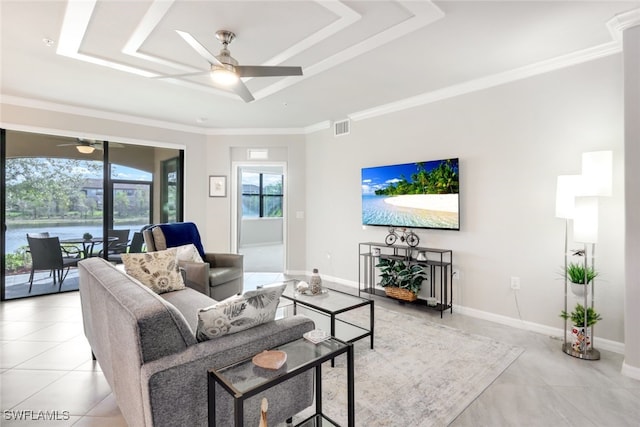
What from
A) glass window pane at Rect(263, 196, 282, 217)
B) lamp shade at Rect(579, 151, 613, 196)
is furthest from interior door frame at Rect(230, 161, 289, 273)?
lamp shade at Rect(579, 151, 613, 196)

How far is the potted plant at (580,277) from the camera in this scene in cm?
262

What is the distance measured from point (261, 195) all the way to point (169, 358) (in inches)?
328

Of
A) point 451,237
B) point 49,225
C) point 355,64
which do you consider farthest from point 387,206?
point 49,225

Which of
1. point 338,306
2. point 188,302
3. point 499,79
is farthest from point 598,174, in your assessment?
point 188,302

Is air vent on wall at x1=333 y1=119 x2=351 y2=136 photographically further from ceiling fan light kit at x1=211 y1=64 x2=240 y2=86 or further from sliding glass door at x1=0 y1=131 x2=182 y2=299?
sliding glass door at x1=0 y1=131 x2=182 y2=299

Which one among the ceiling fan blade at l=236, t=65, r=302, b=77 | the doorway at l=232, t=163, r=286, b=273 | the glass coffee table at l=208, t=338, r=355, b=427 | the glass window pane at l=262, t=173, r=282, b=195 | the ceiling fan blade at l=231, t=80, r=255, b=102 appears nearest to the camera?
the glass coffee table at l=208, t=338, r=355, b=427

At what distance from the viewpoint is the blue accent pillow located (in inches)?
151

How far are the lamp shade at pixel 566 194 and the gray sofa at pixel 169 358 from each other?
2.50 metres

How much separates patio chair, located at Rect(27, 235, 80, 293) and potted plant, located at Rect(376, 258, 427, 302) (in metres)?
4.47

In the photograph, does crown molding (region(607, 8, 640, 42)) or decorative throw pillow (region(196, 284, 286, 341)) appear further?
crown molding (region(607, 8, 640, 42))

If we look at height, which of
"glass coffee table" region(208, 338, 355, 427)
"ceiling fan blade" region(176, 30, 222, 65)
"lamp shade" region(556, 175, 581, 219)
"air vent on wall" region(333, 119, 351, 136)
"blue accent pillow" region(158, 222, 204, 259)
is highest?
"air vent on wall" region(333, 119, 351, 136)

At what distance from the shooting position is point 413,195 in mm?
3996

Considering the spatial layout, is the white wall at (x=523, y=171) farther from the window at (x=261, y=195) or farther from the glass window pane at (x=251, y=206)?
the glass window pane at (x=251, y=206)

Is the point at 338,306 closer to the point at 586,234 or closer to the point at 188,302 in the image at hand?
the point at 188,302
